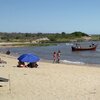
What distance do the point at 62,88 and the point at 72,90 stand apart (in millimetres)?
684

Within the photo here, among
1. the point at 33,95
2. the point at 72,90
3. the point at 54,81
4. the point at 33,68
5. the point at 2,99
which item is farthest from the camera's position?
the point at 33,68

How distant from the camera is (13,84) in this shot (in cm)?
1564

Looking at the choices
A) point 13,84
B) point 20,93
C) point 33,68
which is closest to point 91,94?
point 20,93

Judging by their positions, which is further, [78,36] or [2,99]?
[78,36]

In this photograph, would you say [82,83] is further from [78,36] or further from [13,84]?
[78,36]

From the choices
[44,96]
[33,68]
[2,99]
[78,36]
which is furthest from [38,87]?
[78,36]

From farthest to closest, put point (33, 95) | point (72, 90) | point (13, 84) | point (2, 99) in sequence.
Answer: point (13, 84)
point (72, 90)
point (33, 95)
point (2, 99)

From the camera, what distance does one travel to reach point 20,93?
43.9 feet

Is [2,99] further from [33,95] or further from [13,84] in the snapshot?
[13,84]

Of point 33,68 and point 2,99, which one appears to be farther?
point 33,68

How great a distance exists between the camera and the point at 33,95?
12938mm

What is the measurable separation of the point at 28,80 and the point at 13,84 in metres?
1.69

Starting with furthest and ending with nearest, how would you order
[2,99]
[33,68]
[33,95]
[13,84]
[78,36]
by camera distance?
[78,36], [33,68], [13,84], [33,95], [2,99]

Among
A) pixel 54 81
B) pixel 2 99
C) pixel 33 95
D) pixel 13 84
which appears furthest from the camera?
pixel 54 81
